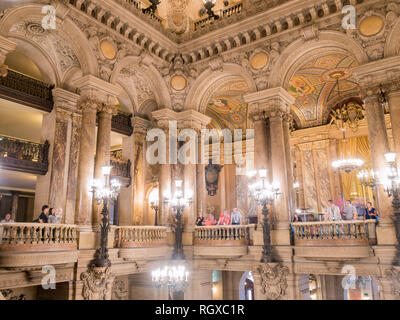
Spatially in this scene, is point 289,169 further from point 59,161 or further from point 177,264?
point 59,161

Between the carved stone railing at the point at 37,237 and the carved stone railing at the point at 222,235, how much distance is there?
173 inches

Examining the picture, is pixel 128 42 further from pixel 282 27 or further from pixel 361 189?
pixel 361 189

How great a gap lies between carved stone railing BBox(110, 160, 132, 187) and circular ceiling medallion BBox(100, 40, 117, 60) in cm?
435

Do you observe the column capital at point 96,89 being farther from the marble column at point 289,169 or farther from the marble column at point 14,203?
the marble column at point 14,203

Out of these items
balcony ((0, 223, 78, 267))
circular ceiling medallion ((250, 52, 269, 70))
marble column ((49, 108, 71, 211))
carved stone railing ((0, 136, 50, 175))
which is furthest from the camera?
circular ceiling medallion ((250, 52, 269, 70))

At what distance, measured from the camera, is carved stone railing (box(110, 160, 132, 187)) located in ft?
46.8

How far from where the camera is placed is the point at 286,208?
11.2 metres

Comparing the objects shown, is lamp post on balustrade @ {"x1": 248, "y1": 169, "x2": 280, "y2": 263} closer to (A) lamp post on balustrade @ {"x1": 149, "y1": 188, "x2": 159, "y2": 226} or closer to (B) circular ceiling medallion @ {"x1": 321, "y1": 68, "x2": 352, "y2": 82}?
(A) lamp post on balustrade @ {"x1": 149, "y1": 188, "x2": 159, "y2": 226}

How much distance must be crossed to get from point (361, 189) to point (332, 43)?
25.4ft

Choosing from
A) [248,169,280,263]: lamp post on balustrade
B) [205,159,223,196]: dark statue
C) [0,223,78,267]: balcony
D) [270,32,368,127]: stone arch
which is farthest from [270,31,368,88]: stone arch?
[205,159,223,196]: dark statue

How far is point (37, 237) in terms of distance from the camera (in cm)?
870

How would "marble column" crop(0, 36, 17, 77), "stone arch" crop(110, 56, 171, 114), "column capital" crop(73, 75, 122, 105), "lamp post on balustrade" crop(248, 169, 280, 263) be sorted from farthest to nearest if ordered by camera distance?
"stone arch" crop(110, 56, 171, 114), "column capital" crop(73, 75, 122, 105), "lamp post on balustrade" crop(248, 169, 280, 263), "marble column" crop(0, 36, 17, 77)

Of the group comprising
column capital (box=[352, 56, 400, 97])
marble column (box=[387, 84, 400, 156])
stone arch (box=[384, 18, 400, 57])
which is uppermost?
stone arch (box=[384, 18, 400, 57])

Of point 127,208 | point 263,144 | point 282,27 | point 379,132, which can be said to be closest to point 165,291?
point 127,208
